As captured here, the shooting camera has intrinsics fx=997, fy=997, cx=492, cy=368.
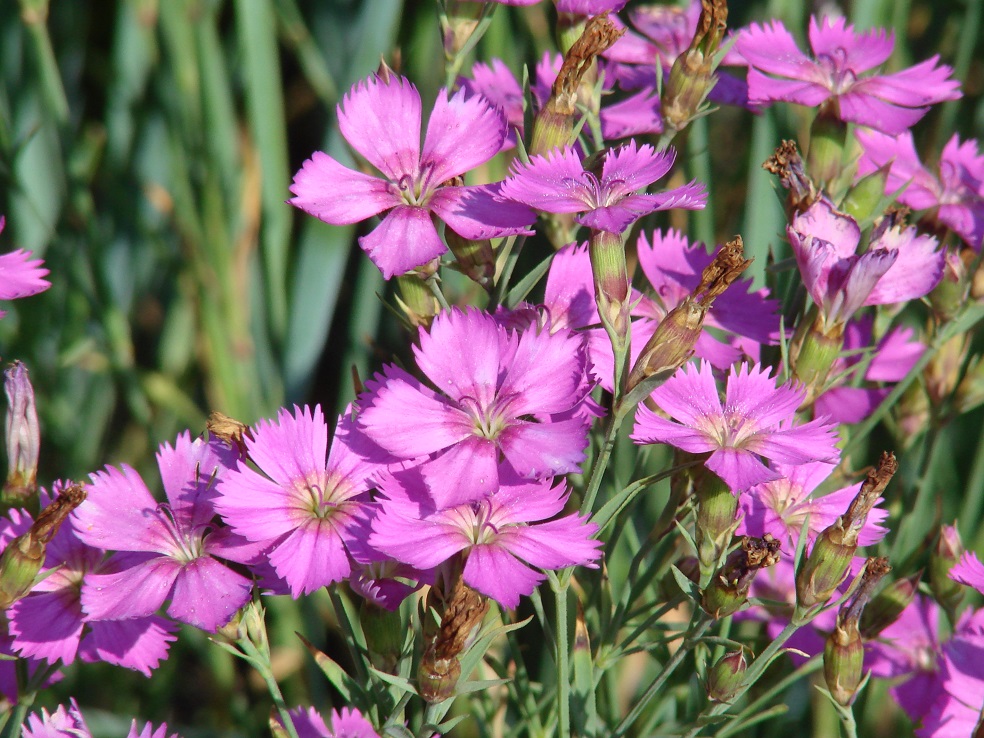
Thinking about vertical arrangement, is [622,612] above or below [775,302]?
below

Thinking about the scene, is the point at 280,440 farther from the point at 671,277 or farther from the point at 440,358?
the point at 671,277

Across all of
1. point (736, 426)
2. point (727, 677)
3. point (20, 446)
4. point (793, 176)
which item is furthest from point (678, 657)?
point (20, 446)

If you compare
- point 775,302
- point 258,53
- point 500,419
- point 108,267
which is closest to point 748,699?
point 775,302

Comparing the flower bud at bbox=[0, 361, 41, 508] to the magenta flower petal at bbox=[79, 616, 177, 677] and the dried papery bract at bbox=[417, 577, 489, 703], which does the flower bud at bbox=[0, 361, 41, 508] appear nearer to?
the magenta flower petal at bbox=[79, 616, 177, 677]

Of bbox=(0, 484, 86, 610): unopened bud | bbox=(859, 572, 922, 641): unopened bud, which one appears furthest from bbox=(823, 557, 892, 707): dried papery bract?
bbox=(0, 484, 86, 610): unopened bud

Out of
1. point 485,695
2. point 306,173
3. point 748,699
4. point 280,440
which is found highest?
point 306,173

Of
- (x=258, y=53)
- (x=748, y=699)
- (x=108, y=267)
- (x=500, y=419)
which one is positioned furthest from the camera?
(x=108, y=267)

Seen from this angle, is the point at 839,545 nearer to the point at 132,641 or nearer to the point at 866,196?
the point at 866,196
